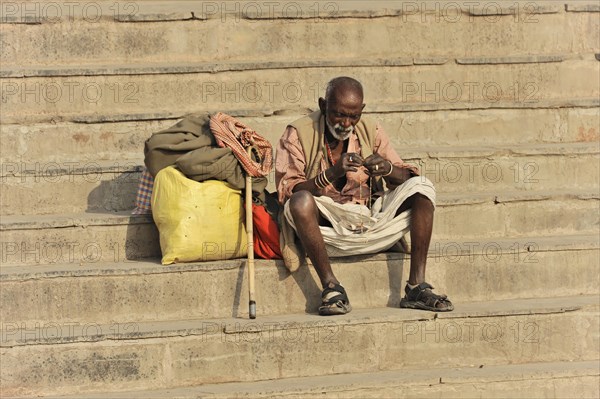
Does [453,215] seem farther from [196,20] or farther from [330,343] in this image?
[196,20]

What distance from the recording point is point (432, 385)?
6.82 meters

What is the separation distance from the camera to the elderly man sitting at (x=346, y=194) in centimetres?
706

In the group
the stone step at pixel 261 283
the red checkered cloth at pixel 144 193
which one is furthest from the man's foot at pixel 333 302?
the red checkered cloth at pixel 144 193

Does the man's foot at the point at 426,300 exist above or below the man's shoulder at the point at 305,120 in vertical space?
below

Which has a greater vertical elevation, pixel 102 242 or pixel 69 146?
pixel 69 146

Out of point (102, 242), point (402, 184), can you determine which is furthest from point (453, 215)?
point (102, 242)

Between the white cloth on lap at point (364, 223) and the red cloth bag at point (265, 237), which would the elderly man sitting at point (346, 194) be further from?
the red cloth bag at point (265, 237)

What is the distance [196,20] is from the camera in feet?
30.1

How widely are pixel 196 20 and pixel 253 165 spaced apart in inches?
87.6

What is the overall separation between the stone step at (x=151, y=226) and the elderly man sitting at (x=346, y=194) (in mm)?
565

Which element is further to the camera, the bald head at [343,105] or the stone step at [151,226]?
the stone step at [151,226]

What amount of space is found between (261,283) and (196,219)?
56cm

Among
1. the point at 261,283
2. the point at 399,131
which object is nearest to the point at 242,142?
the point at 261,283

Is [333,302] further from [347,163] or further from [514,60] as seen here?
[514,60]
